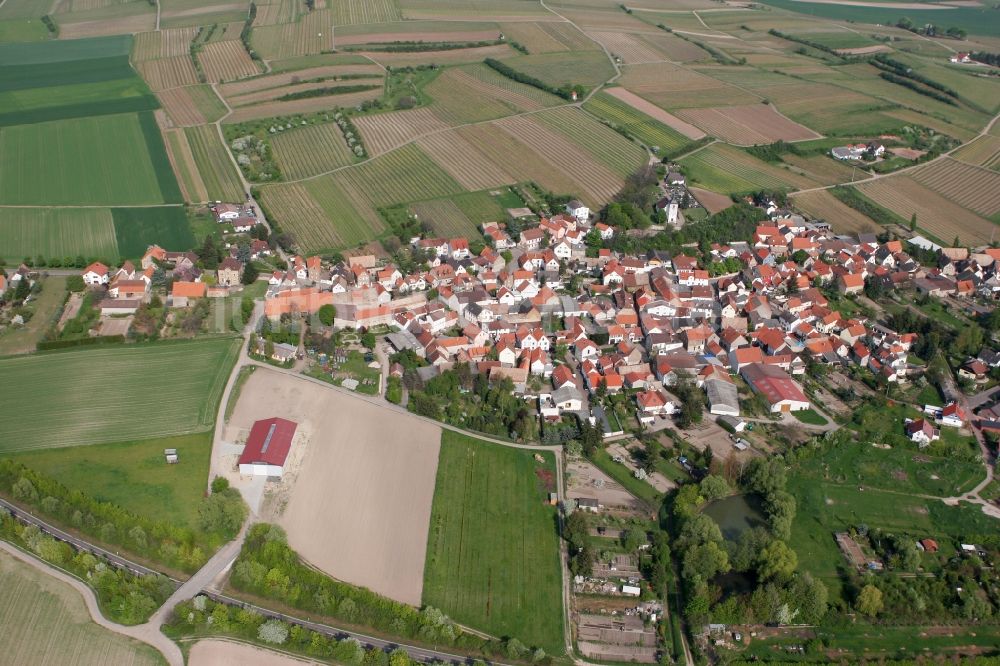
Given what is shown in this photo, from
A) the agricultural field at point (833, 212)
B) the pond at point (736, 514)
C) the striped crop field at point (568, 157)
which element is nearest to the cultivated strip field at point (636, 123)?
the striped crop field at point (568, 157)

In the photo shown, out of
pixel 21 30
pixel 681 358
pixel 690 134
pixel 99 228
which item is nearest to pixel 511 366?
pixel 681 358

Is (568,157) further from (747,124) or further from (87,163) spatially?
(87,163)

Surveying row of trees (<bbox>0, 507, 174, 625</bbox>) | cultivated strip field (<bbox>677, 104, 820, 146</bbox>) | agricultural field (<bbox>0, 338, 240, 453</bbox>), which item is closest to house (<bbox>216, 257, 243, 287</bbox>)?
agricultural field (<bbox>0, 338, 240, 453</bbox>)

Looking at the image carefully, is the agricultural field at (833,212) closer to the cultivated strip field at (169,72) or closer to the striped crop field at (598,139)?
the striped crop field at (598,139)

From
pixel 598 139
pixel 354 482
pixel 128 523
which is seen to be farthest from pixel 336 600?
pixel 598 139

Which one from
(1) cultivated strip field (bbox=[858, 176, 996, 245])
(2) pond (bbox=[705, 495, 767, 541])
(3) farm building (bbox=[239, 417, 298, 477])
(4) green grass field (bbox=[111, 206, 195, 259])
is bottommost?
(4) green grass field (bbox=[111, 206, 195, 259])

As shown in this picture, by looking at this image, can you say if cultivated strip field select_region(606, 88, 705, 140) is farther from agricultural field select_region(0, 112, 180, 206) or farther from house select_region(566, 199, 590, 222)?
agricultural field select_region(0, 112, 180, 206)

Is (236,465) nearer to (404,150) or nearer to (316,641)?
(316,641)
